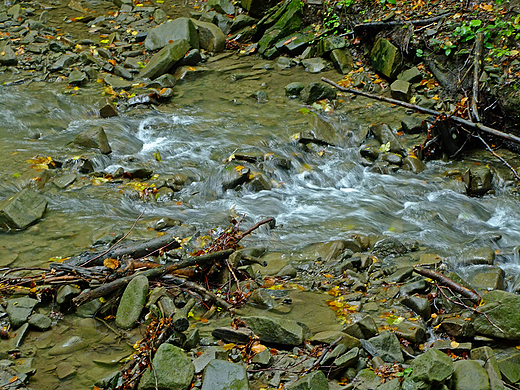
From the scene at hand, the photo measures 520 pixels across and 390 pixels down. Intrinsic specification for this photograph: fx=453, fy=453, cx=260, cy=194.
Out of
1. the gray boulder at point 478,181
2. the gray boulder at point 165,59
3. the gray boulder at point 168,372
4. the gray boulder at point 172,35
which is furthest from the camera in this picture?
the gray boulder at point 172,35

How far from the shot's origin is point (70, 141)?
796cm

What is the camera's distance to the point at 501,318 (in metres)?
3.39

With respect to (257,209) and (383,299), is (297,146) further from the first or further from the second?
(383,299)

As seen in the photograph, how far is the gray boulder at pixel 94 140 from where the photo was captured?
764 cm

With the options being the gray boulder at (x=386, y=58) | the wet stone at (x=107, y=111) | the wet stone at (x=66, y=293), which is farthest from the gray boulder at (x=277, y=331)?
the gray boulder at (x=386, y=58)

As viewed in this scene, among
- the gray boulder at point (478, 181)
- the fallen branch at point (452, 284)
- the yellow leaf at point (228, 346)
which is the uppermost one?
the yellow leaf at point (228, 346)

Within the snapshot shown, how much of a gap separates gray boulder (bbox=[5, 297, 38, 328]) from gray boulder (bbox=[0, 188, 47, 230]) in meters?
1.80

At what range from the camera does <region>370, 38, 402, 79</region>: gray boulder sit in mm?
9312

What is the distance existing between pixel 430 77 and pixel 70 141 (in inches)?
272

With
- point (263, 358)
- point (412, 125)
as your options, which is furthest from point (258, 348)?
point (412, 125)

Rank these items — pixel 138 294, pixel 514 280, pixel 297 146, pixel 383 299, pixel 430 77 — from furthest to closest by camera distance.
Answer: pixel 430 77
pixel 297 146
pixel 514 280
pixel 383 299
pixel 138 294

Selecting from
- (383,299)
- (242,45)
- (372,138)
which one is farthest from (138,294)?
(242,45)

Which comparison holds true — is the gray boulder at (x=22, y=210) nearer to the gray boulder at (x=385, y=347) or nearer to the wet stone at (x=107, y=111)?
the wet stone at (x=107, y=111)

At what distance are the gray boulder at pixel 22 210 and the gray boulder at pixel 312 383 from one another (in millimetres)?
4270
